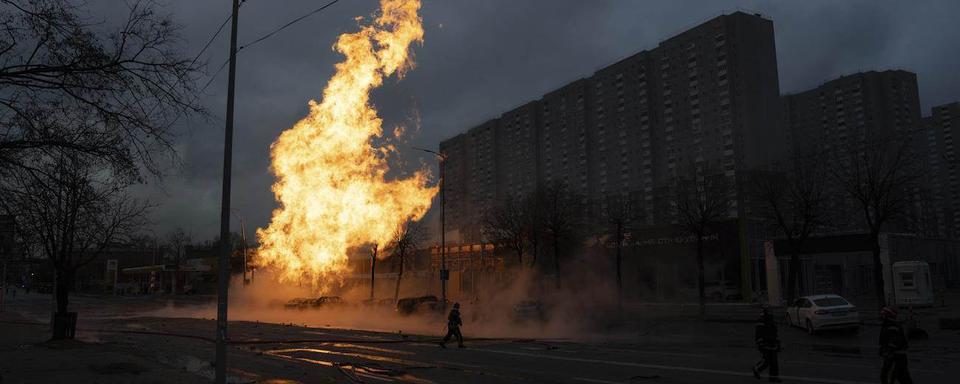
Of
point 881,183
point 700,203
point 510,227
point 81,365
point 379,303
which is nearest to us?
point 81,365

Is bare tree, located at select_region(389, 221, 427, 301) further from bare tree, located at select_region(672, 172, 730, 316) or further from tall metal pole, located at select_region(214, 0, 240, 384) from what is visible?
tall metal pole, located at select_region(214, 0, 240, 384)

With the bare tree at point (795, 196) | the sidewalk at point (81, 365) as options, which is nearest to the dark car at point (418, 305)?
the bare tree at point (795, 196)

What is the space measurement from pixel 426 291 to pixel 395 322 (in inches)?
850

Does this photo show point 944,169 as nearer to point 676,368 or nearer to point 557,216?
point 557,216

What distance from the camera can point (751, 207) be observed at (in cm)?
4062

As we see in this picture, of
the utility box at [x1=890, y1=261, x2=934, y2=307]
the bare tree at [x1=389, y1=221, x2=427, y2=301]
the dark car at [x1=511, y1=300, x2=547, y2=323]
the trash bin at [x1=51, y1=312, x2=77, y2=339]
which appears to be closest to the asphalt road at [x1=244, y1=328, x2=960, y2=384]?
the trash bin at [x1=51, y1=312, x2=77, y2=339]

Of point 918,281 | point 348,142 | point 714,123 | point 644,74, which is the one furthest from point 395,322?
point 644,74

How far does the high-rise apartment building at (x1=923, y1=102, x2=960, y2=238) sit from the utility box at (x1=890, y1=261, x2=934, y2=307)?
3422 millimetres

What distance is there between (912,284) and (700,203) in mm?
10607

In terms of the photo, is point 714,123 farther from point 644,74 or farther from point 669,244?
point 669,244

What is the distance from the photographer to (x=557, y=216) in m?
37.1

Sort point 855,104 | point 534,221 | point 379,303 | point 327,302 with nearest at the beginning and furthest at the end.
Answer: point 534,221, point 379,303, point 327,302, point 855,104

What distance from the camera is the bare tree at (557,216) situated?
3700 centimetres

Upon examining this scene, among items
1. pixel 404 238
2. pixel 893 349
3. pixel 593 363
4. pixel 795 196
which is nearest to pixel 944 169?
pixel 795 196
